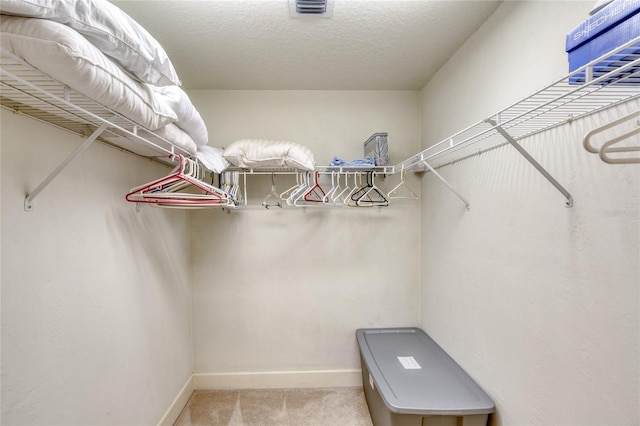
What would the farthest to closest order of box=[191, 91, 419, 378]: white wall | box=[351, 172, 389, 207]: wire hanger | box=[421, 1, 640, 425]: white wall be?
1. box=[191, 91, 419, 378]: white wall
2. box=[351, 172, 389, 207]: wire hanger
3. box=[421, 1, 640, 425]: white wall

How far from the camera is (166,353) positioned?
175 centimetres

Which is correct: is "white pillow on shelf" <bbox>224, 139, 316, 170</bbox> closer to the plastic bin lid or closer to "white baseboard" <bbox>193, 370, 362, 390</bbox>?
the plastic bin lid

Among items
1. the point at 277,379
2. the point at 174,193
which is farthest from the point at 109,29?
the point at 277,379

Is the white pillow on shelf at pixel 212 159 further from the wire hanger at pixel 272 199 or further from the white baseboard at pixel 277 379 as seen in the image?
the white baseboard at pixel 277 379

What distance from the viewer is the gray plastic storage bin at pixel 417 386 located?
4.30ft

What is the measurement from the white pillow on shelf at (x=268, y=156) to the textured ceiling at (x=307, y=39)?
56 centimetres

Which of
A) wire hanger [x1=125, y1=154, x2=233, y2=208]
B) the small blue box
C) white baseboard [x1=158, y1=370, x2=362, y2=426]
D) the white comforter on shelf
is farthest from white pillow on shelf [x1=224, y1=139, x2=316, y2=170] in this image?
white baseboard [x1=158, y1=370, x2=362, y2=426]

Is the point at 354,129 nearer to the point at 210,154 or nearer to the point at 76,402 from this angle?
the point at 210,154

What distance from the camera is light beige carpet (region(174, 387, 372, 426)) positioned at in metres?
1.80

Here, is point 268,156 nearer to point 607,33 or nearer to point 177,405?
point 607,33

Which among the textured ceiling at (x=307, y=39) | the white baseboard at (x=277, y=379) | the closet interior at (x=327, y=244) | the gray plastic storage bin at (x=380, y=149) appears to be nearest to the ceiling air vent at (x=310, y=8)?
the textured ceiling at (x=307, y=39)

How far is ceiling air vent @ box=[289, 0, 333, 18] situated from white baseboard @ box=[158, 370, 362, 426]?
2.49 m

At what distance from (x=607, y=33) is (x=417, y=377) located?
1718 mm

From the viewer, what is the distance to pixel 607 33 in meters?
0.66
